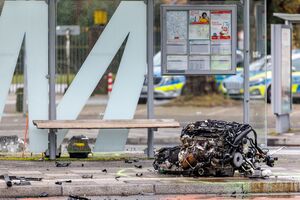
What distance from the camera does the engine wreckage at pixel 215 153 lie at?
13.6 m

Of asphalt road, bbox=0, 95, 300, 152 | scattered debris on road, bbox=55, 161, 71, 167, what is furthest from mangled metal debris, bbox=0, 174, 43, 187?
asphalt road, bbox=0, 95, 300, 152

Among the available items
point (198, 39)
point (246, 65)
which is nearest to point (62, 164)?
point (198, 39)

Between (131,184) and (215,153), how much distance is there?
1325mm

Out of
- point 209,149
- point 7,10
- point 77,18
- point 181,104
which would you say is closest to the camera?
point 209,149

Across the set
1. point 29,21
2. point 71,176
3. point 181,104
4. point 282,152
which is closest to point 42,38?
point 29,21

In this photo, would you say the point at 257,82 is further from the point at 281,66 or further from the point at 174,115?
the point at 281,66

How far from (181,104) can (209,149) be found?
17.3 metres

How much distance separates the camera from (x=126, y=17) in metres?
16.2

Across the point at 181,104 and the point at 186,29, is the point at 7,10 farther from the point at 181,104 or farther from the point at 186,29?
the point at 181,104

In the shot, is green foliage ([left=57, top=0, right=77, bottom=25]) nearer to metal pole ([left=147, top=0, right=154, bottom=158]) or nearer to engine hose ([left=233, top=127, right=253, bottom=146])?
metal pole ([left=147, top=0, right=154, bottom=158])

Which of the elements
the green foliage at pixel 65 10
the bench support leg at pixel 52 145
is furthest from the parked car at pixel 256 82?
the bench support leg at pixel 52 145

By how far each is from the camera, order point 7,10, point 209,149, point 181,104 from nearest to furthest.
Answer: point 209,149
point 7,10
point 181,104

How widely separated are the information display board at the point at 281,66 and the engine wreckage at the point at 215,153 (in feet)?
23.4

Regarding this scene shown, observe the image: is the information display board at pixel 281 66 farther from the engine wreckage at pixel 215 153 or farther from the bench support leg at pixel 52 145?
the engine wreckage at pixel 215 153
